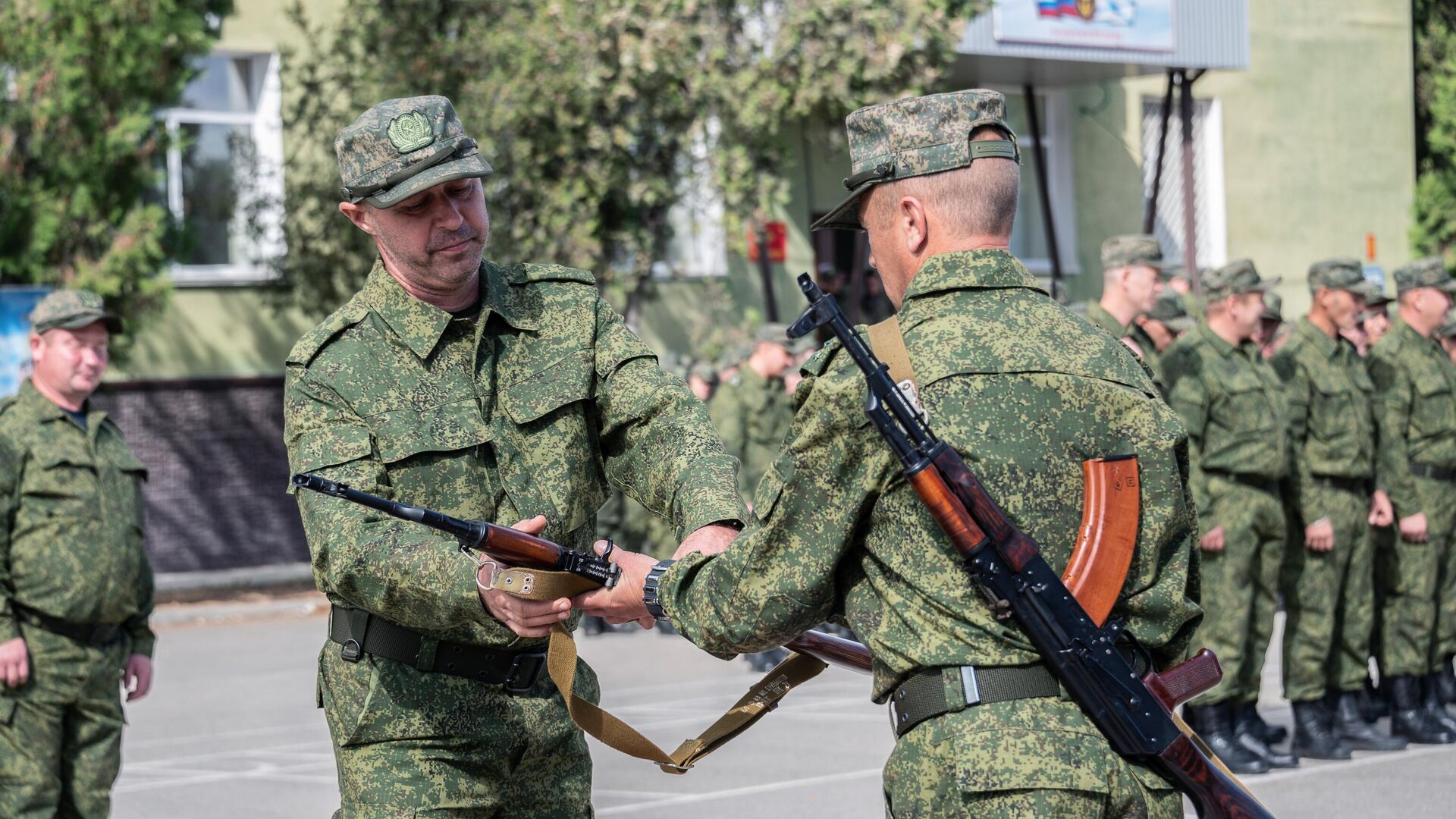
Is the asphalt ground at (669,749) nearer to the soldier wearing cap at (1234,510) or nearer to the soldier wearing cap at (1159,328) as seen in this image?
the soldier wearing cap at (1234,510)

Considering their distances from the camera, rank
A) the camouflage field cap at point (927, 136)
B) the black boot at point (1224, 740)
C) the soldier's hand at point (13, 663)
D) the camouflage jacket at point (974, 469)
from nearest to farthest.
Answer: the camouflage jacket at point (974, 469) < the camouflage field cap at point (927, 136) < the soldier's hand at point (13, 663) < the black boot at point (1224, 740)

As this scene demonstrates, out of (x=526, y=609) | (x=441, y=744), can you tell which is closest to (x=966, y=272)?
(x=526, y=609)

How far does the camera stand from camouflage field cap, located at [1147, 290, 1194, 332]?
930 cm

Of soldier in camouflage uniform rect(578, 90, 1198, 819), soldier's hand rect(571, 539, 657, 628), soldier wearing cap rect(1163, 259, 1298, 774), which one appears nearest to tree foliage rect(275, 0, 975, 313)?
soldier wearing cap rect(1163, 259, 1298, 774)

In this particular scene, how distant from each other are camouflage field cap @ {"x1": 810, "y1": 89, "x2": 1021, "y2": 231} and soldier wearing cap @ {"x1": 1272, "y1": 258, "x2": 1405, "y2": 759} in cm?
649

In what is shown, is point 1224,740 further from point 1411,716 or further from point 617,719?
point 617,719

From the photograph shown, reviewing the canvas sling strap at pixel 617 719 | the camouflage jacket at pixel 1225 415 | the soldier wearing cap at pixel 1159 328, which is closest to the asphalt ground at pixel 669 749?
the camouflage jacket at pixel 1225 415

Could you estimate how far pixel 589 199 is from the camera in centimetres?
1631

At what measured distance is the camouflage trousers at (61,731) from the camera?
637 cm

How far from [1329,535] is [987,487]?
6.82m

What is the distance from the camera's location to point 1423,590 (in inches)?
391

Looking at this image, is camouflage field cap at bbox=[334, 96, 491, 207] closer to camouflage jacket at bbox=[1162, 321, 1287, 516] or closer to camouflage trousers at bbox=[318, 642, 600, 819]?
camouflage trousers at bbox=[318, 642, 600, 819]

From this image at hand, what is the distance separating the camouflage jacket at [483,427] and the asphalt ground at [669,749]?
3.93 metres

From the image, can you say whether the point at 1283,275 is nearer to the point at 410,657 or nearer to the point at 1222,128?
the point at 1222,128
